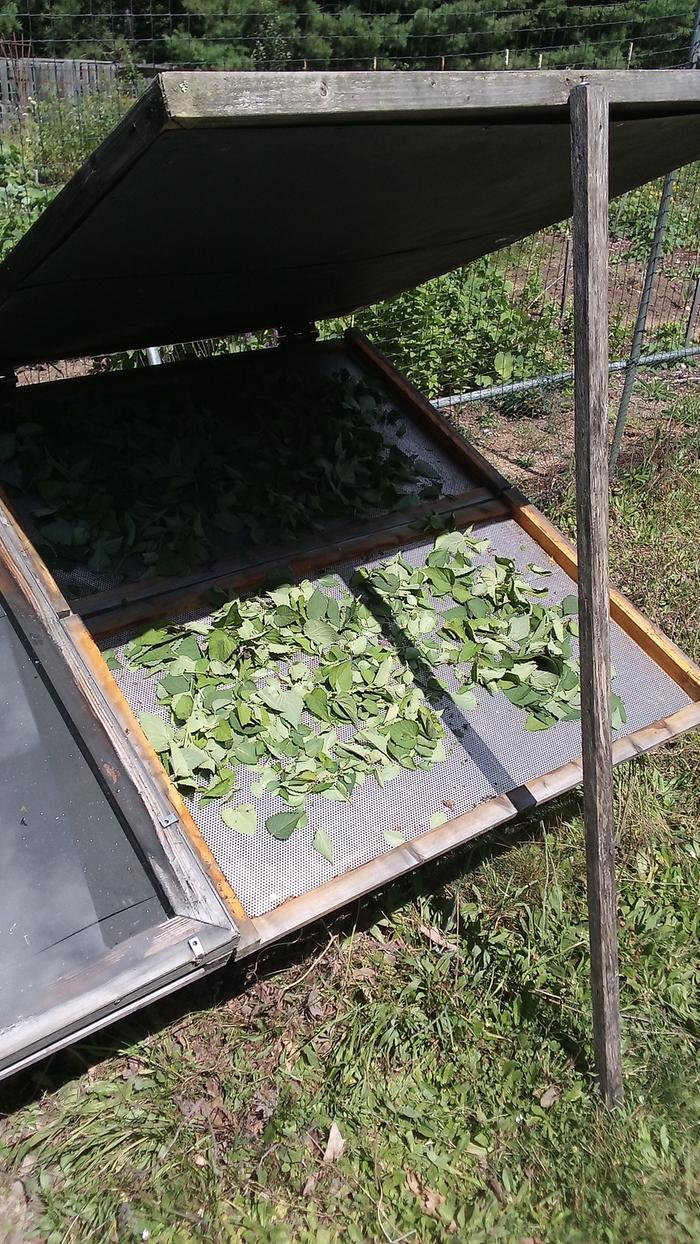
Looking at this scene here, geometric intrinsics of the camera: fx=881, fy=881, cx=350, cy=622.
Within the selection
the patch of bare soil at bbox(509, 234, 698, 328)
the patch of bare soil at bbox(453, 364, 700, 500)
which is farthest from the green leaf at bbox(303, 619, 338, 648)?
the patch of bare soil at bbox(509, 234, 698, 328)

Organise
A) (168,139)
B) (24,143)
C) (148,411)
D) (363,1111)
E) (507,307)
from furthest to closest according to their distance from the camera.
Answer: (24,143), (507,307), (148,411), (363,1111), (168,139)

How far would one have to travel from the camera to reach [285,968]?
Answer: 253 centimetres

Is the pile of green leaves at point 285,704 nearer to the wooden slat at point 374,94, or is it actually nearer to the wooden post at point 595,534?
the wooden post at point 595,534

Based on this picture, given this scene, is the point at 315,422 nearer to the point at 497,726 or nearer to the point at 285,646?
the point at 285,646

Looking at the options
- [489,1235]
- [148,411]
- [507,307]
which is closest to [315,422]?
[148,411]

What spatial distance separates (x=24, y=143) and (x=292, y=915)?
22.8 ft

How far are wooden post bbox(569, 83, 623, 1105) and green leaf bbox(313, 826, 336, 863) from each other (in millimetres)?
604

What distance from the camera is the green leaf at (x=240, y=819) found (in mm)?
2123

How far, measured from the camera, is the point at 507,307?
5.64m

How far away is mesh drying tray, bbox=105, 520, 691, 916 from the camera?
208 centimetres

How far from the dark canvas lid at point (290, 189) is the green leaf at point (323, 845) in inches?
57.7

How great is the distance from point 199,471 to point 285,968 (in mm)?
1602

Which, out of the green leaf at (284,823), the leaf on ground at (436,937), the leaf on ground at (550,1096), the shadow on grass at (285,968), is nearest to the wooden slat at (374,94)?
the green leaf at (284,823)

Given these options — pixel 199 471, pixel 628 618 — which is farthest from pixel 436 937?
pixel 199 471
